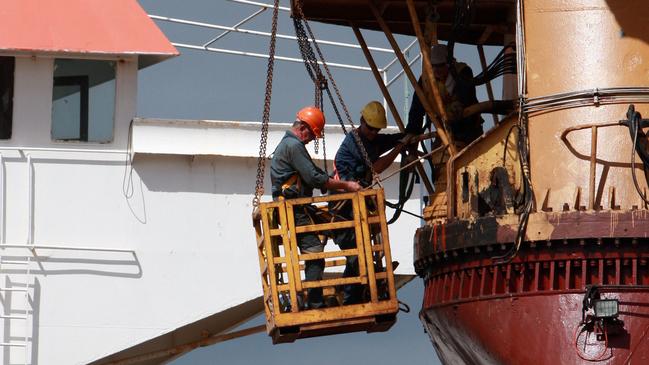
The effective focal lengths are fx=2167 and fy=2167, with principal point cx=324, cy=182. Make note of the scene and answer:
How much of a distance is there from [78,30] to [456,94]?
754cm

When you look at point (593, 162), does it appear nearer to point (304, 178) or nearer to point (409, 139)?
point (304, 178)

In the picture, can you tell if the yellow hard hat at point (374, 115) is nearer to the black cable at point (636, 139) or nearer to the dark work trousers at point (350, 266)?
the dark work trousers at point (350, 266)

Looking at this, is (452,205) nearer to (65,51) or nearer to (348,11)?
(348,11)

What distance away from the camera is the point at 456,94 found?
25.4 meters

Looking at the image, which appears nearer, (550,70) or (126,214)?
(550,70)

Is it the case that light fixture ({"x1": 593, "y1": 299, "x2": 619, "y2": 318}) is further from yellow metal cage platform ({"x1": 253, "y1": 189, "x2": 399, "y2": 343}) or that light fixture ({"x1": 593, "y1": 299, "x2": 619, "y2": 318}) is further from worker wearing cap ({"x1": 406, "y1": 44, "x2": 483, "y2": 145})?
worker wearing cap ({"x1": 406, "y1": 44, "x2": 483, "y2": 145})

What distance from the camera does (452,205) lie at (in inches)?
951

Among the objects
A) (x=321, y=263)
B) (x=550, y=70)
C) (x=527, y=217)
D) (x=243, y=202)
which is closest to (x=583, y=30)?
(x=550, y=70)

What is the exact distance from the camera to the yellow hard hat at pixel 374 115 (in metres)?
25.4

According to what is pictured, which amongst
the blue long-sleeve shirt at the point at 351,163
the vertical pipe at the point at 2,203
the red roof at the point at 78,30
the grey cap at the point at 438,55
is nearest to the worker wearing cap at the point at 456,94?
the grey cap at the point at 438,55

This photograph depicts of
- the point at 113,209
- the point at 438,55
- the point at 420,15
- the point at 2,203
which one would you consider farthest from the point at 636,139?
the point at 2,203

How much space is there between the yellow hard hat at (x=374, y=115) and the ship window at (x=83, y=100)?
606cm

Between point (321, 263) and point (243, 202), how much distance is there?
6.82 metres

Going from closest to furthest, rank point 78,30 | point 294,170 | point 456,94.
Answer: point 294,170
point 456,94
point 78,30
